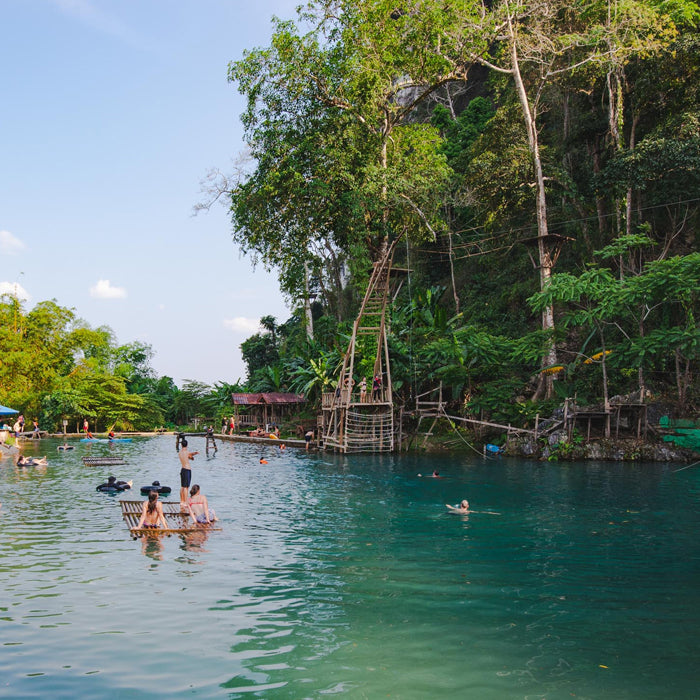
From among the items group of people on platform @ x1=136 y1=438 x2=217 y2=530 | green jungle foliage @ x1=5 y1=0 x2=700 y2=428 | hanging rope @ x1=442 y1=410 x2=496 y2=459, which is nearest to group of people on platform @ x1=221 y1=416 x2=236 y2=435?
green jungle foliage @ x1=5 y1=0 x2=700 y2=428

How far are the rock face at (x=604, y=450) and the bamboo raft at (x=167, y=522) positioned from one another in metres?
17.5

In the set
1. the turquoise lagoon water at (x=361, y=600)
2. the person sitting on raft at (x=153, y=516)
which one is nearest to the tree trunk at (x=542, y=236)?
the turquoise lagoon water at (x=361, y=600)

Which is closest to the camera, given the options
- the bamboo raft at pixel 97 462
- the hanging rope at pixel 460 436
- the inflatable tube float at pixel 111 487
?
the inflatable tube float at pixel 111 487

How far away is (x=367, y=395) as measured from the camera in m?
33.6

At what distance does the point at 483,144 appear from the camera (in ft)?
124

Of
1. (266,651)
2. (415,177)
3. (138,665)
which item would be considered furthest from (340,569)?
(415,177)

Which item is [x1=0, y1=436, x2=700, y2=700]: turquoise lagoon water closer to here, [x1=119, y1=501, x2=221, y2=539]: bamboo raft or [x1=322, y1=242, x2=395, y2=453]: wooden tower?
[x1=119, y1=501, x2=221, y2=539]: bamboo raft

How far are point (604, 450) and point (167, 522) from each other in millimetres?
19821

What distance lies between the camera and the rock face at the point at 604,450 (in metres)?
26.7

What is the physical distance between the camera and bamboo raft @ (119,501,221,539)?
13.1 metres

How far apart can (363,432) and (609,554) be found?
21069 millimetres

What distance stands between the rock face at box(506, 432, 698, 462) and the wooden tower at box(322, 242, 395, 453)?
23.5ft

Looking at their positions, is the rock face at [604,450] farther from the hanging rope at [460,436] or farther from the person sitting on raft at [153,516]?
the person sitting on raft at [153,516]

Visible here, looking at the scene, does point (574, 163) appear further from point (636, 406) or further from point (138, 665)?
point (138, 665)
